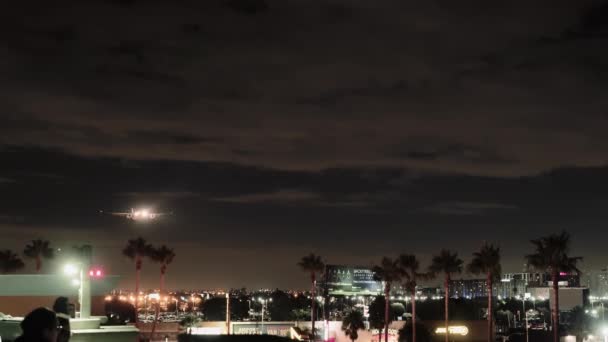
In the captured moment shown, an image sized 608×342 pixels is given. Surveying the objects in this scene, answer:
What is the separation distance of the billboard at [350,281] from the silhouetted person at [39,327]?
162 metres

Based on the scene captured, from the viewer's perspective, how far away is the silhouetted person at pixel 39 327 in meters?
5.79

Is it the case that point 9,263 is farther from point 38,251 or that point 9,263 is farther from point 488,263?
point 488,263

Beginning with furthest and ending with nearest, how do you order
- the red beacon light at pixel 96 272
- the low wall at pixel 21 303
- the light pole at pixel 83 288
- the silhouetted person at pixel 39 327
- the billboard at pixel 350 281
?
the billboard at pixel 350 281 → the low wall at pixel 21 303 → the red beacon light at pixel 96 272 → the light pole at pixel 83 288 → the silhouetted person at pixel 39 327

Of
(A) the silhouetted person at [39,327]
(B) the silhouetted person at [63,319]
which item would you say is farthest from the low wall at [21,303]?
(A) the silhouetted person at [39,327]

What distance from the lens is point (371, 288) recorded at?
16788 cm

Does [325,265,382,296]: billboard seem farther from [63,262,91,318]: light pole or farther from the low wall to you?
[63,262,91,318]: light pole

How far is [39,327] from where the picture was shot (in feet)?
19.1


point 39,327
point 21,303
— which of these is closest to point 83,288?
point 21,303

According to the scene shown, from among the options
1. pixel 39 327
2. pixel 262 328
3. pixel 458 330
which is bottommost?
pixel 458 330

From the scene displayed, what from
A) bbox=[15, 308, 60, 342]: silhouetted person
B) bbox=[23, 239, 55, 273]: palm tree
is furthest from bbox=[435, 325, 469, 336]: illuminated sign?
bbox=[15, 308, 60, 342]: silhouetted person

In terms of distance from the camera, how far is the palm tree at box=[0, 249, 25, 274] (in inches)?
3228

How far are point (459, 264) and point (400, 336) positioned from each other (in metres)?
14.2

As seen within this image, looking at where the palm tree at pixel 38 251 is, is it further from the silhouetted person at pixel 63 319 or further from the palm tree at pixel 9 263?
the silhouetted person at pixel 63 319

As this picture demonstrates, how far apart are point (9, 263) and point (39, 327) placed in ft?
272
